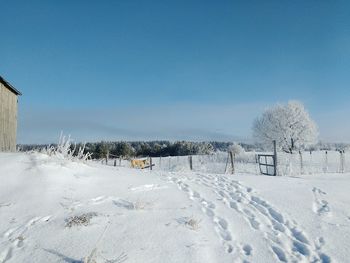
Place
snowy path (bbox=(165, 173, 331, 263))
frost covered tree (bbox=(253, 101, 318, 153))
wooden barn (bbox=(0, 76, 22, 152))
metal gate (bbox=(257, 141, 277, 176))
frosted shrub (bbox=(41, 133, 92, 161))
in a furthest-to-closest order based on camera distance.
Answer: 1. frost covered tree (bbox=(253, 101, 318, 153))
2. metal gate (bbox=(257, 141, 277, 176))
3. wooden barn (bbox=(0, 76, 22, 152))
4. frosted shrub (bbox=(41, 133, 92, 161))
5. snowy path (bbox=(165, 173, 331, 263))

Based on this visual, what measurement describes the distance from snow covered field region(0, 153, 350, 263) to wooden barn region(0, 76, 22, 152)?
816 cm

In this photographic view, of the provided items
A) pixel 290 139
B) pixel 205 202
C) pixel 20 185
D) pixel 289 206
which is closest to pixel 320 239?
pixel 289 206

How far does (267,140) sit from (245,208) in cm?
4789

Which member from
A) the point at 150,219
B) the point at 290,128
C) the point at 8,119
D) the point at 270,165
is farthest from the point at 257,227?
the point at 290,128

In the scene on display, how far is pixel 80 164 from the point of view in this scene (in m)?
8.77

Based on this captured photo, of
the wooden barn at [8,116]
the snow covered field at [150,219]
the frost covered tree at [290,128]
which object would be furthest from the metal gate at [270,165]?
the frost covered tree at [290,128]

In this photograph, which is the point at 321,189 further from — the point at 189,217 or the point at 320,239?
the point at 189,217

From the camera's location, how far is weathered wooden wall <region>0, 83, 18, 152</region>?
15.4m

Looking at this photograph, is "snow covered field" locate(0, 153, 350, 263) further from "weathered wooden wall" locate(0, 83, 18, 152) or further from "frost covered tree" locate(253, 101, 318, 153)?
"frost covered tree" locate(253, 101, 318, 153)

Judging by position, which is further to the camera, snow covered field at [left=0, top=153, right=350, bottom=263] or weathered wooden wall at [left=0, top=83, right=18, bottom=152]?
weathered wooden wall at [left=0, top=83, right=18, bottom=152]

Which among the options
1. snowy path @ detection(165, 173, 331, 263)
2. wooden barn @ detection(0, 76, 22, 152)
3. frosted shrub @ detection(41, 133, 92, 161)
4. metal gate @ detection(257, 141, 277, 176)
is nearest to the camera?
snowy path @ detection(165, 173, 331, 263)

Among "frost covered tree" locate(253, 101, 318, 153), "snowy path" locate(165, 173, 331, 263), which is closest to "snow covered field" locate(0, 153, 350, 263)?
"snowy path" locate(165, 173, 331, 263)

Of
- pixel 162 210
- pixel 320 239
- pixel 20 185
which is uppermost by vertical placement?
pixel 20 185

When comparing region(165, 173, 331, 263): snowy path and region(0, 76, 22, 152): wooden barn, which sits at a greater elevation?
region(0, 76, 22, 152): wooden barn
